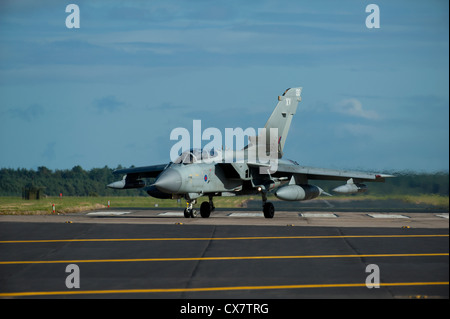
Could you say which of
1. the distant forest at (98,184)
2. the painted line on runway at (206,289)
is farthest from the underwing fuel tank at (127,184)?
the painted line on runway at (206,289)

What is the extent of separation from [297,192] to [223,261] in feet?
49.1

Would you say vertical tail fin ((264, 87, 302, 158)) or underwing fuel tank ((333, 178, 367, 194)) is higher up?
vertical tail fin ((264, 87, 302, 158))

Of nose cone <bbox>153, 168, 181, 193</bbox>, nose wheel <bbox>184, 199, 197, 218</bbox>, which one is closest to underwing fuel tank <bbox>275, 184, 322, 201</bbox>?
nose wheel <bbox>184, 199, 197, 218</bbox>

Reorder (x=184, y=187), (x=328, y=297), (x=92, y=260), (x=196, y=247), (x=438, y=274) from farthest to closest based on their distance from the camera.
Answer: (x=184, y=187), (x=196, y=247), (x=92, y=260), (x=438, y=274), (x=328, y=297)

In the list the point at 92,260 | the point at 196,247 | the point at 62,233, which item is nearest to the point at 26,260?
the point at 92,260

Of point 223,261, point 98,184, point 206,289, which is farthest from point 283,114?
point 98,184

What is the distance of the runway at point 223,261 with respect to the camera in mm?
10539

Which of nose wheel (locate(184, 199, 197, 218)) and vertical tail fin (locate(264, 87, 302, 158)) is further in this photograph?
vertical tail fin (locate(264, 87, 302, 158))

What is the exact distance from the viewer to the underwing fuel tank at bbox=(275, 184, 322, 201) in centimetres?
2777

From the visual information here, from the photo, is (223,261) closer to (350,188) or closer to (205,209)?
(205,209)

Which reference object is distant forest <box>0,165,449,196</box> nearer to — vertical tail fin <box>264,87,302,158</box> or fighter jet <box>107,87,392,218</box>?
fighter jet <box>107,87,392,218</box>

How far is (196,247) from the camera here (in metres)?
16.8
